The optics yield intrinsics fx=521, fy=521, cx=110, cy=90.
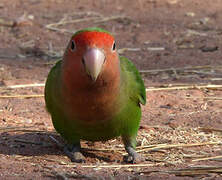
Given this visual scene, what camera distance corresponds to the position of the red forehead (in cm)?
353

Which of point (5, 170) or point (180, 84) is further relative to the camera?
point (180, 84)

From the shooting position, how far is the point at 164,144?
4359 mm

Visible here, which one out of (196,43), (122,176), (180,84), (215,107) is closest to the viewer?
(122,176)

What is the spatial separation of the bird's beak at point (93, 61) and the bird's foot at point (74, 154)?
2.75ft

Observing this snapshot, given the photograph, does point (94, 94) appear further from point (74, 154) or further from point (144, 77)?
point (144, 77)

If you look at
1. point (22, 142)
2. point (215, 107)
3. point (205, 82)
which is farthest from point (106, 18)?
point (22, 142)

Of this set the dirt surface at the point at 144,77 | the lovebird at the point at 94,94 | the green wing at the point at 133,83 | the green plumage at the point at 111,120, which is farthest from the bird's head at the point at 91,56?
the dirt surface at the point at 144,77

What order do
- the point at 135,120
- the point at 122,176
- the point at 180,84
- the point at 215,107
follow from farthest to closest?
the point at 180,84, the point at 215,107, the point at 135,120, the point at 122,176

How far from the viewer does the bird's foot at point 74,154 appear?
4.06 metres

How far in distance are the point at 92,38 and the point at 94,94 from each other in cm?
40

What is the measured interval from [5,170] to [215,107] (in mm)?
2540

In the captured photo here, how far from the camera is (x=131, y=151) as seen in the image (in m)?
4.11

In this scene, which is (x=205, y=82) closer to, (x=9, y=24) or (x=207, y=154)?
(x=207, y=154)

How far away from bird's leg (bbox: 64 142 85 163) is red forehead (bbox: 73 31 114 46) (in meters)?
0.98
